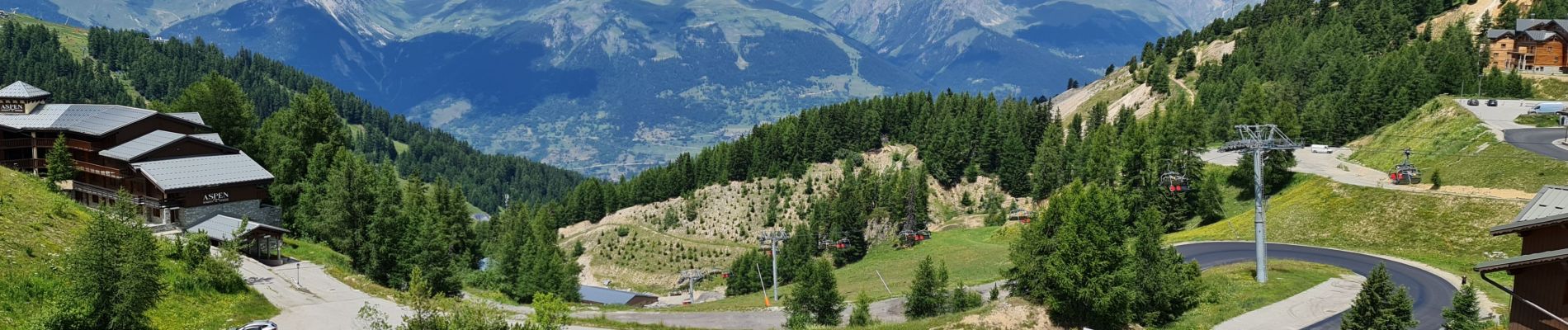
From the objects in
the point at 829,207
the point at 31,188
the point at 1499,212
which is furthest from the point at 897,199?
the point at 31,188

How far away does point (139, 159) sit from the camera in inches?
3093

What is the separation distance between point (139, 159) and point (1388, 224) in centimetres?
9707

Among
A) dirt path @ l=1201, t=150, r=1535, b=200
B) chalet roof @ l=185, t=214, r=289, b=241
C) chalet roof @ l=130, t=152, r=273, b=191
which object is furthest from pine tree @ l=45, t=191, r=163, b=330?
dirt path @ l=1201, t=150, r=1535, b=200

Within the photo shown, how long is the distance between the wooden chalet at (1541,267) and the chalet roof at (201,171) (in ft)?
274

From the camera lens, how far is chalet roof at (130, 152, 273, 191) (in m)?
76.6

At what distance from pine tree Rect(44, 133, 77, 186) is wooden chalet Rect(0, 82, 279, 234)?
1.92 feet

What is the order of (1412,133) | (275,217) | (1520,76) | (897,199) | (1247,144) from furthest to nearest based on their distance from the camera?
1. (897,199)
2. (1520,76)
3. (1412,133)
4. (275,217)
5. (1247,144)

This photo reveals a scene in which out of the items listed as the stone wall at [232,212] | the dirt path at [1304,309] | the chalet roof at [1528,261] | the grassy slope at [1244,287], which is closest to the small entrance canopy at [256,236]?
the stone wall at [232,212]

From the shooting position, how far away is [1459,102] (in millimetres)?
100875

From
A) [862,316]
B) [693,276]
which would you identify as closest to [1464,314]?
[862,316]

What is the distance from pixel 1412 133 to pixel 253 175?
108 metres

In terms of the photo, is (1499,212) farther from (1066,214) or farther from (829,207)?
(829,207)

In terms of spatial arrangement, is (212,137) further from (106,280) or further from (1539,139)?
(1539,139)

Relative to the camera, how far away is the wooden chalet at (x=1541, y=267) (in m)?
23.9
